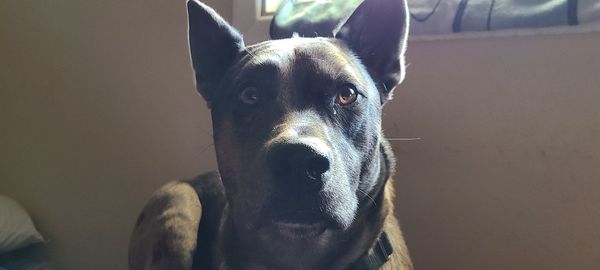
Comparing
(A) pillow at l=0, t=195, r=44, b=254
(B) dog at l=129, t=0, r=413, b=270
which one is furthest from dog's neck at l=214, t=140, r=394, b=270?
(A) pillow at l=0, t=195, r=44, b=254

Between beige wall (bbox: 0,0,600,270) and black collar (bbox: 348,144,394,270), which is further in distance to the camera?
beige wall (bbox: 0,0,600,270)

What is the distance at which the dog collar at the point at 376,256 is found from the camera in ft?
4.07

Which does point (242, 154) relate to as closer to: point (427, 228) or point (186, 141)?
point (427, 228)

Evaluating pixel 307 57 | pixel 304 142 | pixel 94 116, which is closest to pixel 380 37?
pixel 307 57

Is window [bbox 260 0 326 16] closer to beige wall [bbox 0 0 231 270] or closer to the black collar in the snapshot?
beige wall [bbox 0 0 231 270]

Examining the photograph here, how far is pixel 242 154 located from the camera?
1.19 metres

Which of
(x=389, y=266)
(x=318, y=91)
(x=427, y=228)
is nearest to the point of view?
(x=318, y=91)

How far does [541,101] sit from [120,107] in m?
1.39

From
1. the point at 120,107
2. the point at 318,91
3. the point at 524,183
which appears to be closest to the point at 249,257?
the point at 318,91

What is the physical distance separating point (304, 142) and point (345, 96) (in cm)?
20

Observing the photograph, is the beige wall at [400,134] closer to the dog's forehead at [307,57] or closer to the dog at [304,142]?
the dog at [304,142]

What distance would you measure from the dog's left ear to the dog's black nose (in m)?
0.35

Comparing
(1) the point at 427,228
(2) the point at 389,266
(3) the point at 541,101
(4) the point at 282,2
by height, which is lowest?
(1) the point at 427,228

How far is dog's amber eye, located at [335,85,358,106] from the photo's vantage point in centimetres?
117
